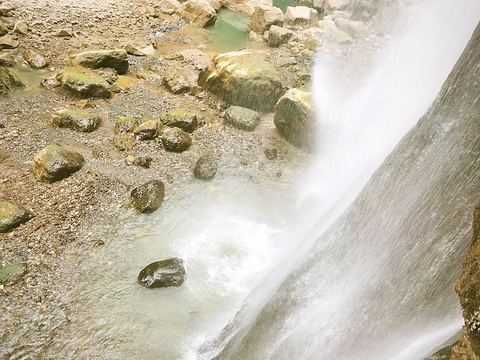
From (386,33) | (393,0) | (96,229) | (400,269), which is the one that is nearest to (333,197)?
(400,269)

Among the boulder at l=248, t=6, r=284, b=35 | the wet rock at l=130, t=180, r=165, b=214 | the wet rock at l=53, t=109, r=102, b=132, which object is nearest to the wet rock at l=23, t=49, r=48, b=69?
the wet rock at l=53, t=109, r=102, b=132

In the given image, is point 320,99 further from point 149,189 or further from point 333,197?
point 149,189

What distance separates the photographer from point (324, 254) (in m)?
3.92

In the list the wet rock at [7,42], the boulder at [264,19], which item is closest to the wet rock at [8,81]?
the wet rock at [7,42]

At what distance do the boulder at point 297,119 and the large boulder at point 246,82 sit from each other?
892 millimetres

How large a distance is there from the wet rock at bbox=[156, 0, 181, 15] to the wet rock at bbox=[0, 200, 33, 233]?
1195cm

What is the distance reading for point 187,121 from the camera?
824cm

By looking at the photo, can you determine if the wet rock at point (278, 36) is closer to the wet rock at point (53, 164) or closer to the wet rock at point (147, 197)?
the wet rock at point (147, 197)

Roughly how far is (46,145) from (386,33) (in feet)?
48.8

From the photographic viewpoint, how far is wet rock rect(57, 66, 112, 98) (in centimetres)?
860

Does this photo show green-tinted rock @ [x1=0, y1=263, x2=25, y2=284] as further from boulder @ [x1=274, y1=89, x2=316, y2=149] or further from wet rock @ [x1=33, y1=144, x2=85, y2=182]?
boulder @ [x1=274, y1=89, x2=316, y2=149]

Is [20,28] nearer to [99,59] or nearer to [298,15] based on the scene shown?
[99,59]

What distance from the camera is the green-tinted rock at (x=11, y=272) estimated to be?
472 cm

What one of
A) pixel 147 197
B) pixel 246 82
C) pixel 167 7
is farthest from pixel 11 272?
pixel 167 7
